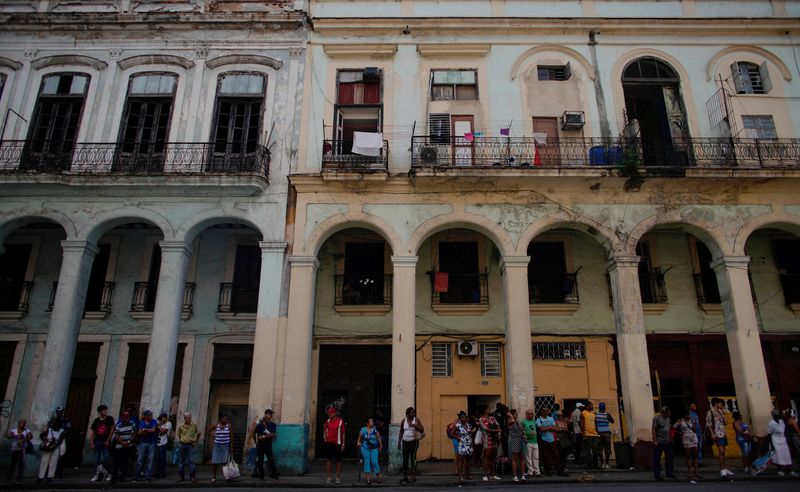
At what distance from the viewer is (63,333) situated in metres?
13.1

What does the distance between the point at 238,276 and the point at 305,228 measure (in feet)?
11.4

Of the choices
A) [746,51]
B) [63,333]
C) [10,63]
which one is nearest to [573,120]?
[746,51]

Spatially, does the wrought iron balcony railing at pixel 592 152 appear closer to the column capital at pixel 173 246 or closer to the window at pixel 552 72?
the window at pixel 552 72

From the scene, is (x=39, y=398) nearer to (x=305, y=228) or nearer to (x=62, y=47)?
(x=305, y=228)

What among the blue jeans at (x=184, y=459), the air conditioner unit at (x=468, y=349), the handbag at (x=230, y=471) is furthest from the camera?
the air conditioner unit at (x=468, y=349)

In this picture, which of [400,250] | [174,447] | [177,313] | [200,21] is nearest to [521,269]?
[400,250]

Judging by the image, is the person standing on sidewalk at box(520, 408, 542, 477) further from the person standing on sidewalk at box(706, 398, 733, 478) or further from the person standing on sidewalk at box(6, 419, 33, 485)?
the person standing on sidewalk at box(6, 419, 33, 485)

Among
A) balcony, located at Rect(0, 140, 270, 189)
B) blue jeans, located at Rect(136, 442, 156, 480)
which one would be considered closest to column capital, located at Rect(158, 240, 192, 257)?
balcony, located at Rect(0, 140, 270, 189)

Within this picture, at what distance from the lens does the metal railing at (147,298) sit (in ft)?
51.0

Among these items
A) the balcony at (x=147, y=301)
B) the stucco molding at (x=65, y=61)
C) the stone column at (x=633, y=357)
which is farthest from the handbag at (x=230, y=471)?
the stucco molding at (x=65, y=61)

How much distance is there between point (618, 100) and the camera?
1506cm

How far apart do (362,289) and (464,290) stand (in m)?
3.04

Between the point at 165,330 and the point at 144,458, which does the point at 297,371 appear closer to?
the point at 165,330

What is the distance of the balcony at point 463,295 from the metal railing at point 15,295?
12.1m
